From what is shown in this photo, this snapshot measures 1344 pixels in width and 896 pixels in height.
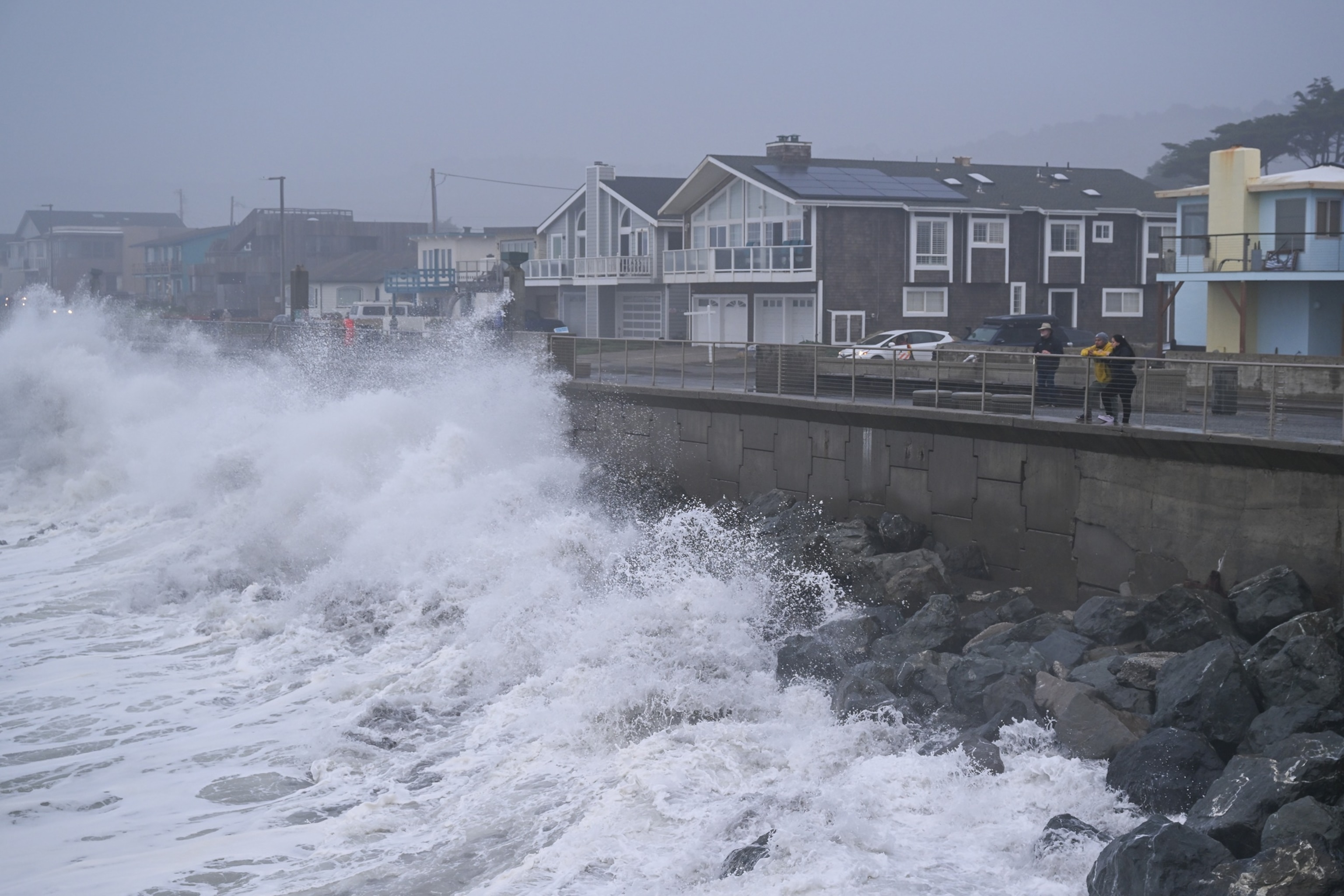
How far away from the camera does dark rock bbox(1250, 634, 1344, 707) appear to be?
8.75m

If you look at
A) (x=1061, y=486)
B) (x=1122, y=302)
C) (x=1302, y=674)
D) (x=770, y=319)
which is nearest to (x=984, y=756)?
(x=1302, y=674)

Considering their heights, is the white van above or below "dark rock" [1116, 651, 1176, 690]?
above

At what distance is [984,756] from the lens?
895cm

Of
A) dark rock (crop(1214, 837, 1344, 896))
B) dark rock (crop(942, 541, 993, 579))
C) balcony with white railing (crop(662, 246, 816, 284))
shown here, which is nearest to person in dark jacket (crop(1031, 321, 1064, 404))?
dark rock (crop(942, 541, 993, 579))

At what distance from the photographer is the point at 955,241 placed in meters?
34.5

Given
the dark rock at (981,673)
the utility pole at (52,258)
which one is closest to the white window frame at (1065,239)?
the dark rock at (981,673)

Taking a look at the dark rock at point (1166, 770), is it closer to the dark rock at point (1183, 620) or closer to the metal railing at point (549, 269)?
the dark rock at point (1183, 620)

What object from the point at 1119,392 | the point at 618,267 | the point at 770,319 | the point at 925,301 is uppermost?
the point at 618,267

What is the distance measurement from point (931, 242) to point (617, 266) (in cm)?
1162

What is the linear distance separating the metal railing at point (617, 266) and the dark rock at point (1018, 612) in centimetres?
2895

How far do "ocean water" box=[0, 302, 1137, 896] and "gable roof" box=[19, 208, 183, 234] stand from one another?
366 ft

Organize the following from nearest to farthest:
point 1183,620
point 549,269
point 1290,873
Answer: point 1290,873 < point 1183,620 < point 549,269

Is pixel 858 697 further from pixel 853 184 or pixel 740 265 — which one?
pixel 853 184

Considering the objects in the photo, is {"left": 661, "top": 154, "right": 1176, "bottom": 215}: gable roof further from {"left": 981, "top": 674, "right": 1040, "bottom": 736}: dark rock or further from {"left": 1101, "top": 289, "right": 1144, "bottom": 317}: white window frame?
{"left": 981, "top": 674, "right": 1040, "bottom": 736}: dark rock
